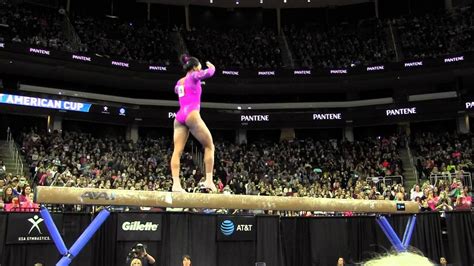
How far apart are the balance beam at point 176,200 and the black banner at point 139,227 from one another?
365cm

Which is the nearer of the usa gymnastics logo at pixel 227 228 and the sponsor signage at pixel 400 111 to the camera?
the usa gymnastics logo at pixel 227 228

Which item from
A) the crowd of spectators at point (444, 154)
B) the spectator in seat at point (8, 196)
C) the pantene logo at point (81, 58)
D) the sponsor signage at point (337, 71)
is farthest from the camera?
the sponsor signage at point (337, 71)

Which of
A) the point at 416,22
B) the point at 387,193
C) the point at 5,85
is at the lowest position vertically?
the point at 387,193

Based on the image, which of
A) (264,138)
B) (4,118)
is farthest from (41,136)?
(264,138)

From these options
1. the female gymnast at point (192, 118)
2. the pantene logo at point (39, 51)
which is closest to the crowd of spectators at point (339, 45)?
the pantene logo at point (39, 51)

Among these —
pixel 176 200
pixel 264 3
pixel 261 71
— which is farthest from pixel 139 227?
pixel 264 3

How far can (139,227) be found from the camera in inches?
389

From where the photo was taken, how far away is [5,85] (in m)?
24.7

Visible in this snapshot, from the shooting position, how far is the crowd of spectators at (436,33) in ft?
87.8

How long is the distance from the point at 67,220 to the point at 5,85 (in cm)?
1847

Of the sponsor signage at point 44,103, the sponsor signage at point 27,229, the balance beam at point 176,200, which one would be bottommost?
the sponsor signage at point 27,229

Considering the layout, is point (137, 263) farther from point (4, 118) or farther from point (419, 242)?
point (4, 118)

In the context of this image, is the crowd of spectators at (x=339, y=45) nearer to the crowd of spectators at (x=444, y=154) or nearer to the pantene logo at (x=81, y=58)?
the crowd of spectators at (x=444, y=154)

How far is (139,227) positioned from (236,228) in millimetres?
2363
